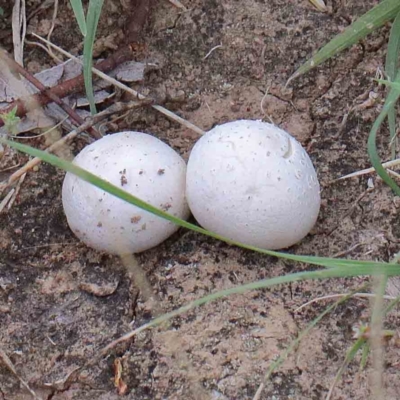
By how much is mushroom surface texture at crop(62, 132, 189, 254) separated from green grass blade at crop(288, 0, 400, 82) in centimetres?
45

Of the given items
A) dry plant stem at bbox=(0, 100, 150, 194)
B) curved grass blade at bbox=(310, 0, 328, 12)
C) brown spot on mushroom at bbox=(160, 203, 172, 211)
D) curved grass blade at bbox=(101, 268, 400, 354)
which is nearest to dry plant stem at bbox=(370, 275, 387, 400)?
curved grass blade at bbox=(101, 268, 400, 354)

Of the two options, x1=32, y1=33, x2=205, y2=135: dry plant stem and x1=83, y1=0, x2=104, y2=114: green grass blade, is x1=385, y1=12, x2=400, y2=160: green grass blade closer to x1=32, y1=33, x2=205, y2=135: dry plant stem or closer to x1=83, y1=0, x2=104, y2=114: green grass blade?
x1=32, y1=33, x2=205, y2=135: dry plant stem

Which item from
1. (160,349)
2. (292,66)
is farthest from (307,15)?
(160,349)

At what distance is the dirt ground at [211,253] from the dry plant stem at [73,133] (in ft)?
0.14

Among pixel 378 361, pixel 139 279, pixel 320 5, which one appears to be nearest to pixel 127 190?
pixel 139 279

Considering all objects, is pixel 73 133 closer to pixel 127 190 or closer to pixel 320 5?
pixel 127 190

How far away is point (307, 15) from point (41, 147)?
0.86m

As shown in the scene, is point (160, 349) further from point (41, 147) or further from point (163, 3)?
point (163, 3)

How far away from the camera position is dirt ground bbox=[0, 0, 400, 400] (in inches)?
71.1

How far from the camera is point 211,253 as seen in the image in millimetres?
1964

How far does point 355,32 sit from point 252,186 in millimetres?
567

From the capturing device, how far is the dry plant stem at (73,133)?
2.11 m

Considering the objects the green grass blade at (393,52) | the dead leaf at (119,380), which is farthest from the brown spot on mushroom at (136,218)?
the green grass blade at (393,52)

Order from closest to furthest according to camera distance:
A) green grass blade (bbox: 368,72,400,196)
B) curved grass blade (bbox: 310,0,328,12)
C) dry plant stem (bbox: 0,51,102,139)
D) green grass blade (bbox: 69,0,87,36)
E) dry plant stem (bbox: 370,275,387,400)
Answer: dry plant stem (bbox: 370,275,387,400) → green grass blade (bbox: 368,72,400,196) → green grass blade (bbox: 69,0,87,36) → dry plant stem (bbox: 0,51,102,139) → curved grass blade (bbox: 310,0,328,12)
